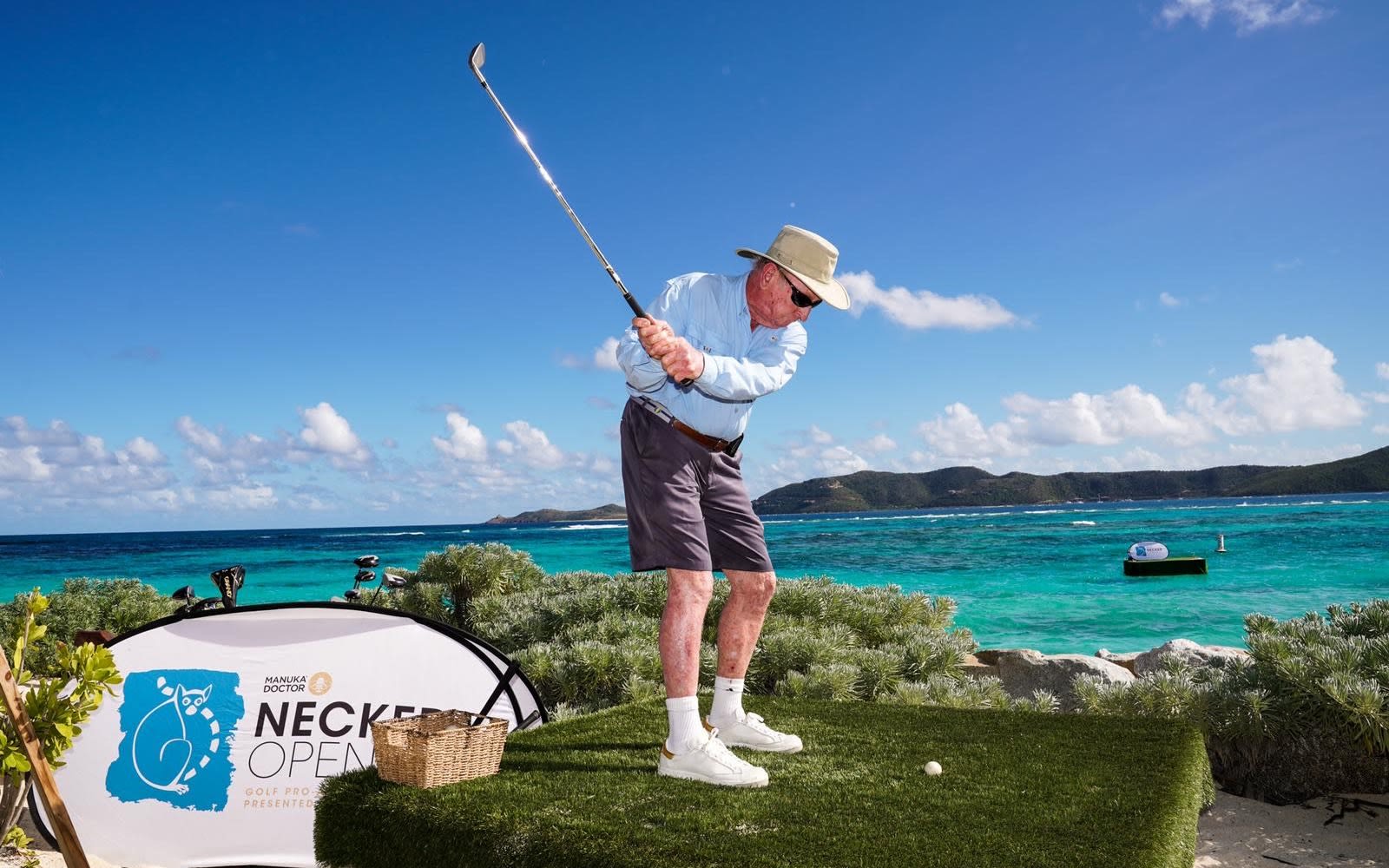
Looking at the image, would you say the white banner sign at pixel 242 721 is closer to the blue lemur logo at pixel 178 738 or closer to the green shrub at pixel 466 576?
the blue lemur logo at pixel 178 738

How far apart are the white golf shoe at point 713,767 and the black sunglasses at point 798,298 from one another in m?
1.46

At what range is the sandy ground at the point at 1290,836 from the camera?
140 inches

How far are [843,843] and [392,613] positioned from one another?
2.31 m

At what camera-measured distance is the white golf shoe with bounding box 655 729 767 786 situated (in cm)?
285

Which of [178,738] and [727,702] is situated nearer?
[727,702]

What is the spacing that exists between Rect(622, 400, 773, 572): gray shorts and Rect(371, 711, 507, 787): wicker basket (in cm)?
72

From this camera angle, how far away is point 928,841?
2346 millimetres

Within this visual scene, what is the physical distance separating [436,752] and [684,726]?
2.53ft

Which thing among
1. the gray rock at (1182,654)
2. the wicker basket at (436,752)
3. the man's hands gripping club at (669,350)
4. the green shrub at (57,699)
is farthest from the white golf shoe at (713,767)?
the gray rock at (1182,654)

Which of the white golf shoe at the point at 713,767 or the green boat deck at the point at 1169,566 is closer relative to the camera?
the white golf shoe at the point at 713,767

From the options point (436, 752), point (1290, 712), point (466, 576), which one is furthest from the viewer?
point (466, 576)

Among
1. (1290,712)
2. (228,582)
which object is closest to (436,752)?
(228,582)

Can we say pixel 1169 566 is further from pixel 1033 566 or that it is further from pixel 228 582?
pixel 228 582

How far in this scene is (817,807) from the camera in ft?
8.65
